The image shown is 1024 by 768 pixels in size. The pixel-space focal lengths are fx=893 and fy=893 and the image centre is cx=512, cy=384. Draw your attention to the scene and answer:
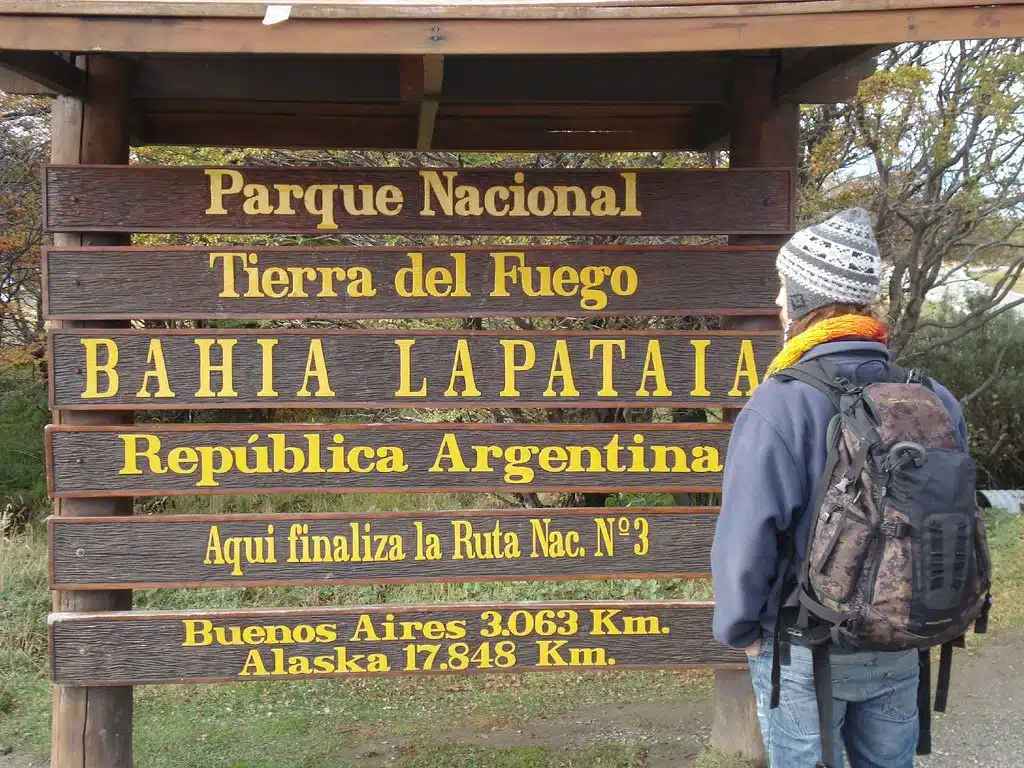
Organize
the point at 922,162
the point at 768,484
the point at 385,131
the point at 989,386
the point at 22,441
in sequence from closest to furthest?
1. the point at 768,484
2. the point at 385,131
3. the point at 922,162
4. the point at 989,386
5. the point at 22,441

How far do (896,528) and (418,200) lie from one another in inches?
90.2

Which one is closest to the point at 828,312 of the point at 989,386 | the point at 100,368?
the point at 100,368

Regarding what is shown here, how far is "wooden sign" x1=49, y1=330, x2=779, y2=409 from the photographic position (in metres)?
3.49

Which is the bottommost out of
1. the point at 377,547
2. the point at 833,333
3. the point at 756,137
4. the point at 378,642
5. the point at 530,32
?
the point at 378,642

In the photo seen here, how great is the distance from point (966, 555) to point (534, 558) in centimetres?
197

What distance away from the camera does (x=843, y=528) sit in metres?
1.94

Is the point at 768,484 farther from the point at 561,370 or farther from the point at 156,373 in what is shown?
the point at 156,373

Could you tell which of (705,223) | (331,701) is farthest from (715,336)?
(331,701)

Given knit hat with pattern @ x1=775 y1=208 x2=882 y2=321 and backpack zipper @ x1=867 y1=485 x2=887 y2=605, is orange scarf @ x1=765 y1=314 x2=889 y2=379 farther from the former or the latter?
backpack zipper @ x1=867 y1=485 x2=887 y2=605

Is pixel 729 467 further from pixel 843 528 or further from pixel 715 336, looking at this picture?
pixel 715 336

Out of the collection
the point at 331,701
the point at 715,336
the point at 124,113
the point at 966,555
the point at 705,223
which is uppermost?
the point at 124,113

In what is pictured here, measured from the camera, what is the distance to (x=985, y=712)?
487 cm

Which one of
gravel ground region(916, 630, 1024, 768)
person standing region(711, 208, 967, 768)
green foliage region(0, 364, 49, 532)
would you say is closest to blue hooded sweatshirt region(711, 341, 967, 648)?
person standing region(711, 208, 967, 768)

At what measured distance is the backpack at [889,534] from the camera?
1.88 metres
